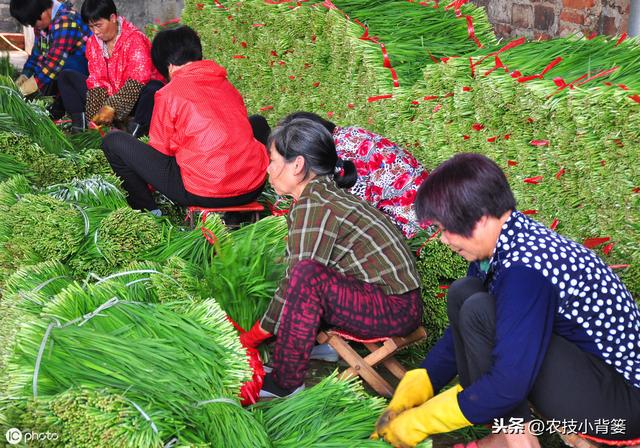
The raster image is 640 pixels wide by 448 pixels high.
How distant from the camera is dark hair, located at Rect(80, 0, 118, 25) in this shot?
540 centimetres

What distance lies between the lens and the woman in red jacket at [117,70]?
217 inches

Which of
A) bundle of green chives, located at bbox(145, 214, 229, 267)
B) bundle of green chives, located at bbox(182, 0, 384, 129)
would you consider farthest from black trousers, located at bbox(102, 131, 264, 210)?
bundle of green chives, located at bbox(182, 0, 384, 129)

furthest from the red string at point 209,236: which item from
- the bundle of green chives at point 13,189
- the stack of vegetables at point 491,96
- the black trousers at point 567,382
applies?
the black trousers at point 567,382

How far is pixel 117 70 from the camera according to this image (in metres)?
5.70

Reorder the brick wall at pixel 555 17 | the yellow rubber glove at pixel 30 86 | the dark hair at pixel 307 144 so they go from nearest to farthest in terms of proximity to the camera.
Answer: the dark hair at pixel 307 144, the brick wall at pixel 555 17, the yellow rubber glove at pixel 30 86

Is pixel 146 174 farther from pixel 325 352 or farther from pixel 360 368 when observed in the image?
pixel 360 368

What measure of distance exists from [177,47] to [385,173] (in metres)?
1.38

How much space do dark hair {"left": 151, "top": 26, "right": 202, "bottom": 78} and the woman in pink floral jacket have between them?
1.01 m

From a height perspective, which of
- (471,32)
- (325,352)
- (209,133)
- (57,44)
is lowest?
(325,352)

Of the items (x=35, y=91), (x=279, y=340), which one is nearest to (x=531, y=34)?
(x=279, y=340)

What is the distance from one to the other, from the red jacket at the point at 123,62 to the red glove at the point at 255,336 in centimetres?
→ 329

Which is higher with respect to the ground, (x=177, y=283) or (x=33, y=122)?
(x=33, y=122)

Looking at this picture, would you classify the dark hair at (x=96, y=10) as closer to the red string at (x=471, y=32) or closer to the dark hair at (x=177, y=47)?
the dark hair at (x=177, y=47)

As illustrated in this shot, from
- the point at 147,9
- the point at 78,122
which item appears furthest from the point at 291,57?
the point at 147,9
